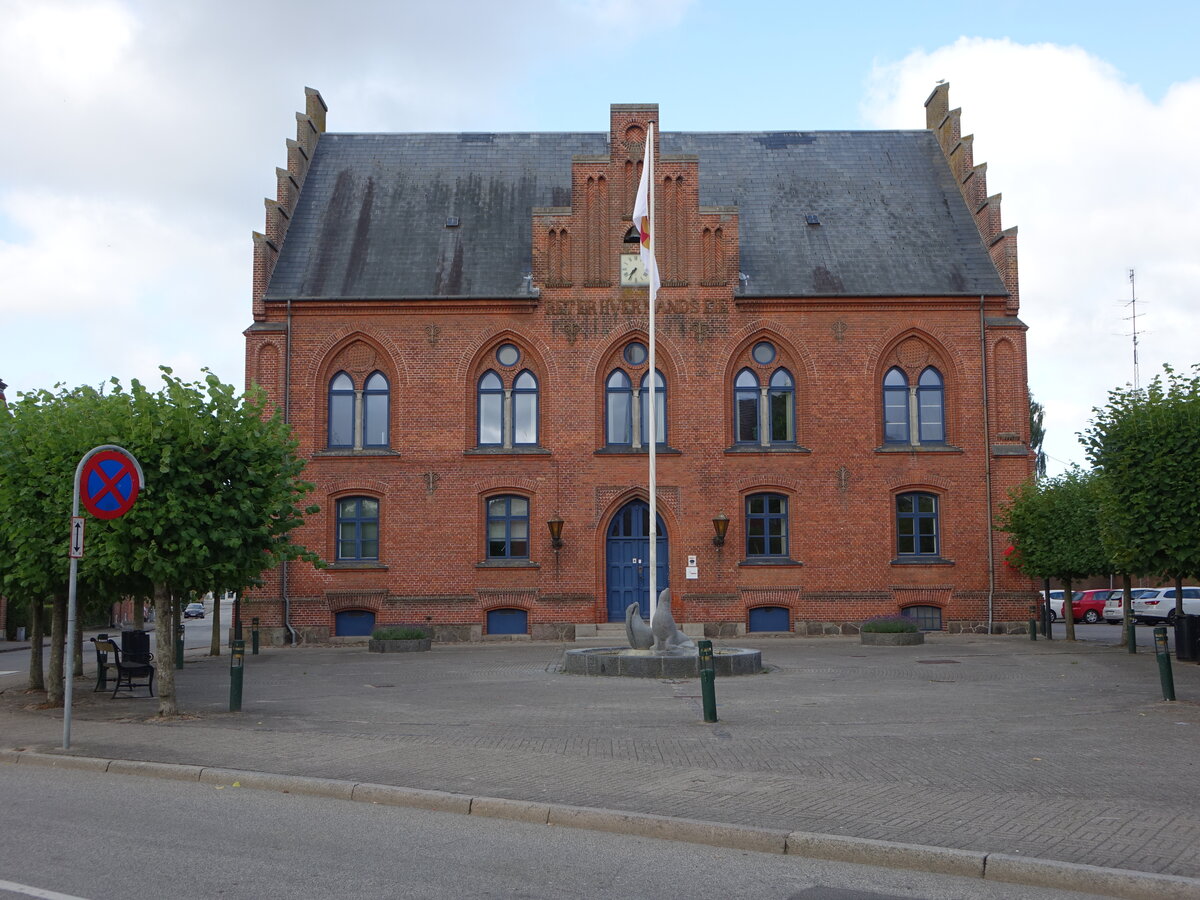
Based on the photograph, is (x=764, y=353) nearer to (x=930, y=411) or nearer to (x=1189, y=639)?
(x=930, y=411)

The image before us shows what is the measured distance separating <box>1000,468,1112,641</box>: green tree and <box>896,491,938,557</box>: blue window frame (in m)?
1.90

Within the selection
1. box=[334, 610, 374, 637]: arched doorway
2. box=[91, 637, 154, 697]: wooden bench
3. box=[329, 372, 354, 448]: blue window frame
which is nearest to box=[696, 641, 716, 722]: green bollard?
box=[91, 637, 154, 697]: wooden bench

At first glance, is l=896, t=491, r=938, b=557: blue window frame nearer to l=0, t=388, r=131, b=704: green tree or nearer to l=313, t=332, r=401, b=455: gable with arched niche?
l=313, t=332, r=401, b=455: gable with arched niche

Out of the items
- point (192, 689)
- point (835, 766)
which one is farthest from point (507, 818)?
point (192, 689)

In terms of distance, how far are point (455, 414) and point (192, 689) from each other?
13.8 meters

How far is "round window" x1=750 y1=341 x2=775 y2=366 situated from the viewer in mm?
31969

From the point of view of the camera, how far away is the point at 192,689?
61.2ft

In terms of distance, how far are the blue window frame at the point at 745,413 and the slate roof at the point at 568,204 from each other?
2742mm

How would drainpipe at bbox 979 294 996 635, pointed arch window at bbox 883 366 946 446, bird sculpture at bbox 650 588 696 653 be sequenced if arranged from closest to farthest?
1. bird sculpture at bbox 650 588 696 653
2. drainpipe at bbox 979 294 996 635
3. pointed arch window at bbox 883 366 946 446

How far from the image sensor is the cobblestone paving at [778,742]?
27.2ft

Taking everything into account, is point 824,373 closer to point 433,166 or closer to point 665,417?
point 665,417

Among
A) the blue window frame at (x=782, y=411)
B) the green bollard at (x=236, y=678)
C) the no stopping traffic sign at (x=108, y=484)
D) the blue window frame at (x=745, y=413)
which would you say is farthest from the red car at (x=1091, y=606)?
the no stopping traffic sign at (x=108, y=484)

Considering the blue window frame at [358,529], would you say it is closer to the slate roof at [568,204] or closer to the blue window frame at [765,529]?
the slate roof at [568,204]

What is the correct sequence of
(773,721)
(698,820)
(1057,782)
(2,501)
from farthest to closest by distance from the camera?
(2,501) → (773,721) → (1057,782) → (698,820)
